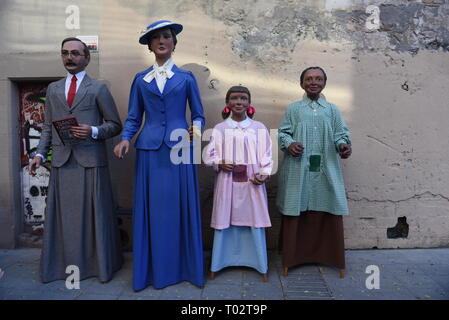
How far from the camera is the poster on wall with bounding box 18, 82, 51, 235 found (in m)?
4.20

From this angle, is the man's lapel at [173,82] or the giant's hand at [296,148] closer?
the man's lapel at [173,82]

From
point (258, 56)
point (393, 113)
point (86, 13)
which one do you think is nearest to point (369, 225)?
point (393, 113)

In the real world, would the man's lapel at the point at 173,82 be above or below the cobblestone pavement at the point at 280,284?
above

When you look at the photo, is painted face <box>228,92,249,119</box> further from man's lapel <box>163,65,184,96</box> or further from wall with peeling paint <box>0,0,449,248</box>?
wall with peeling paint <box>0,0,449,248</box>

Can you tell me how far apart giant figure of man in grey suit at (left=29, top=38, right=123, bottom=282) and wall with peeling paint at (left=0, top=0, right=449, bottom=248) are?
0.79 metres

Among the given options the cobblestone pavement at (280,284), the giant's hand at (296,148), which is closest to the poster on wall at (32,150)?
the cobblestone pavement at (280,284)

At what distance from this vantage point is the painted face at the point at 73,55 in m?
3.17

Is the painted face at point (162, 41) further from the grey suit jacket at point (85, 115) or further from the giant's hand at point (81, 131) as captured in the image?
the giant's hand at point (81, 131)

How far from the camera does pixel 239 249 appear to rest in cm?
345

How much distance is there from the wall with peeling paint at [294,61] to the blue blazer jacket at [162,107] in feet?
2.90

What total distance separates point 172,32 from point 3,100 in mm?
2382

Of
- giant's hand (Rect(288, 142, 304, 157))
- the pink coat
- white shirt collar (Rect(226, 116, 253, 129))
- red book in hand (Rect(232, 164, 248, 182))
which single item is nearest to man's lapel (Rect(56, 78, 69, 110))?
the pink coat

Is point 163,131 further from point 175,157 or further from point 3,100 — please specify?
point 3,100

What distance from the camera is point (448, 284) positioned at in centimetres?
325
